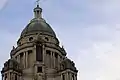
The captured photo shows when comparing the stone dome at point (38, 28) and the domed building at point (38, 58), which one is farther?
the stone dome at point (38, 28)

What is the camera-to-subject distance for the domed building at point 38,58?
85.3m

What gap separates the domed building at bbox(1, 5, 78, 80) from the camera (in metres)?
85.3

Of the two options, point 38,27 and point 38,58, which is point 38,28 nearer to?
point 38,27

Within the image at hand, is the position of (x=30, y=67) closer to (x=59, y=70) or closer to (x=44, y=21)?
(x=59, y=70)

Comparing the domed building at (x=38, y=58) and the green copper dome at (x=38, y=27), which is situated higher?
the green copper dome at (x=38, y=27)

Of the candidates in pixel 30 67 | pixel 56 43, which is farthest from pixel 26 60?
pixel 56 43

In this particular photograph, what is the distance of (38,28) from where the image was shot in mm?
95625

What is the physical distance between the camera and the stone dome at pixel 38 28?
95.2m

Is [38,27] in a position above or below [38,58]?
above

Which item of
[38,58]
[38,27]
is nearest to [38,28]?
[38,27]

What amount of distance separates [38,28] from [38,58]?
959 centimetres

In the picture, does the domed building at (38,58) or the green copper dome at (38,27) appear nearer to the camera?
the domed building at (38,58)

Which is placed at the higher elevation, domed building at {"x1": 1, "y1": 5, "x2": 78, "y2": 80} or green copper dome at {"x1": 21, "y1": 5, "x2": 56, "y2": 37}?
green copper dome at {"x1": 21, "y1": 5, "x2": 56, "y2": 37}

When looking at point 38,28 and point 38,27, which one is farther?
point 38,27
